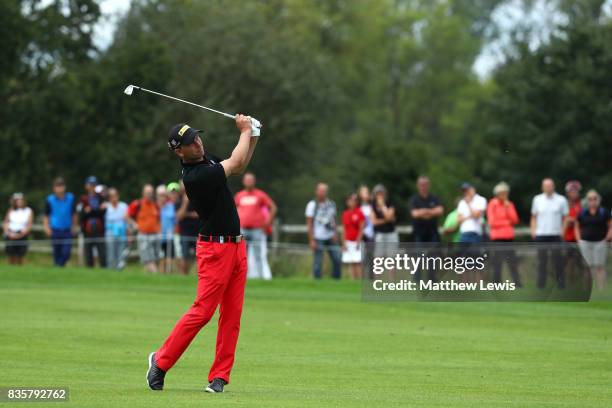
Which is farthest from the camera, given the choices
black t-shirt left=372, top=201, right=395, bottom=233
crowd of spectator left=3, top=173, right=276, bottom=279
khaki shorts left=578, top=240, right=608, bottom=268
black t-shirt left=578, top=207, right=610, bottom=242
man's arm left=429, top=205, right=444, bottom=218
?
crowd of spectator left=3, top=173, right=276, bottom=279

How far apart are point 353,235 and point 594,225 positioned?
5344mm

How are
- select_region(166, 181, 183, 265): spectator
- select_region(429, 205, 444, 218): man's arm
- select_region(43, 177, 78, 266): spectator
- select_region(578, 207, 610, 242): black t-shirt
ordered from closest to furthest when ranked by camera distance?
select_region(578, 207, 610, 242): black t-shirt → select_region(429, 205, 444, 218): man's arm → select_region(166, 181, 183, 265): spectator → select_region(43, 177, 78, 266): spectator

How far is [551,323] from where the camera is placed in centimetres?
1858

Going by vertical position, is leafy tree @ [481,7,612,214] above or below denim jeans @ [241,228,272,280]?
above

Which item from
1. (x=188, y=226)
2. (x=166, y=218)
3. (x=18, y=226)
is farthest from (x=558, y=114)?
(x=18, y=226)

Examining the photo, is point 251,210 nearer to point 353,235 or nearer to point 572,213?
point 353,235

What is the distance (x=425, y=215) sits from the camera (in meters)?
25.7

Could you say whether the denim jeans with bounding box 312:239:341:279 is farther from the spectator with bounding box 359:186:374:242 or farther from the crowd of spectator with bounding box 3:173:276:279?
the crowd of spectator with bounding box 3:173:276:279

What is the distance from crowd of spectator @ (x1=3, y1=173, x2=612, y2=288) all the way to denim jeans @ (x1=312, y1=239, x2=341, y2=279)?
0.07 ft

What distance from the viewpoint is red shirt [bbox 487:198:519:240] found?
79.8 feet

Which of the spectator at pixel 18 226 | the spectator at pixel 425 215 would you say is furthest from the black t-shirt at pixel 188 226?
the spectator at pixel 425 215

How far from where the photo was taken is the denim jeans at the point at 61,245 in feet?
96.2

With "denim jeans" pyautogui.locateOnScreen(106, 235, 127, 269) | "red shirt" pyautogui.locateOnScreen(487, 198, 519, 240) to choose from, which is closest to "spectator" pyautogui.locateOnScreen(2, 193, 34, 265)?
"denim jeans" pyautogui.locateOnScreen(106, 235, 127, 269)

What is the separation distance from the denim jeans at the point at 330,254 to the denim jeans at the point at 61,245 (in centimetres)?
574
